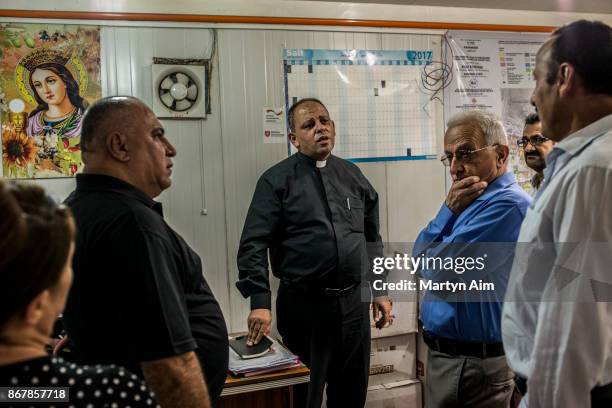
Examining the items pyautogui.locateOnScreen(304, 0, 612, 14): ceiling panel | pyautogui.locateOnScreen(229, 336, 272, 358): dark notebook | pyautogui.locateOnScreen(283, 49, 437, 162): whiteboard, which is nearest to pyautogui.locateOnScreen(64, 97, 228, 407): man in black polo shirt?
pyautogui.locateOnScreen(229, 336, 272, 358): dark notebook

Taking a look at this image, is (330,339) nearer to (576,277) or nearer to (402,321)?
(402,321)

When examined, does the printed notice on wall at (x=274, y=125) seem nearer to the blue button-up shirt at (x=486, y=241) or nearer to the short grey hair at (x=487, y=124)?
the short grey hair at (x=487, y=124)

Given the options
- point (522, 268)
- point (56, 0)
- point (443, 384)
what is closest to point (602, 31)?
point (522, 268)

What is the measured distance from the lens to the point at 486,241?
172 centimetres

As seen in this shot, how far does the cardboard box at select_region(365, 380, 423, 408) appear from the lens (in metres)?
2.98

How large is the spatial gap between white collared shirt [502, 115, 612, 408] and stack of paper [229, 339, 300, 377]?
1.22 m

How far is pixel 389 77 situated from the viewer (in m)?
3.03

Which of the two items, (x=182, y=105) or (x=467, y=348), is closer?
(x=467, y=348)

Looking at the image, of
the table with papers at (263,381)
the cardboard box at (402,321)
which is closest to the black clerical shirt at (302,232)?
the table with papers at (263,381)

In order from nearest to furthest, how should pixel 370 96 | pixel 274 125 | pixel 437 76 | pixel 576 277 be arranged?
pixel 576 277, pixel 274 125, pixel 370 96, pixel 437 76

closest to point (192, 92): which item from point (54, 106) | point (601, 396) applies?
point (54, 106)

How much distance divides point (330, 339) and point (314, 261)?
0.41m

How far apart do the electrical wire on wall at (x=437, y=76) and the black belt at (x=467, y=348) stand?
1.74 m

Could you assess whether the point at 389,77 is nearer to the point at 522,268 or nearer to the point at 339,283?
the point at 339,283
